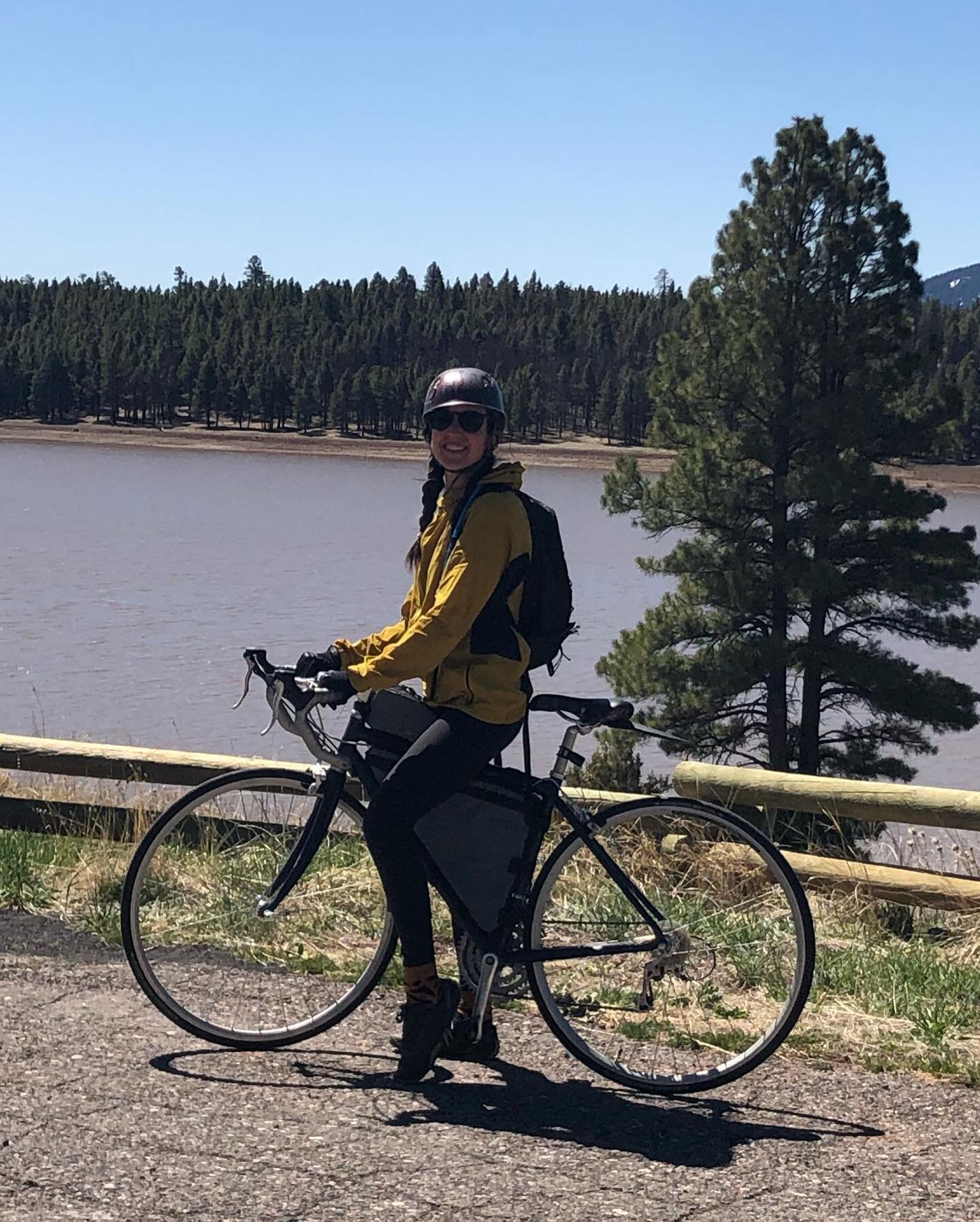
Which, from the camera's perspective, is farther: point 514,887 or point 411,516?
point 411,516

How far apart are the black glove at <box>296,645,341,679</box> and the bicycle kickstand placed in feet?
2.70

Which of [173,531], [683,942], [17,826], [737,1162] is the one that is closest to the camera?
[737,1162]

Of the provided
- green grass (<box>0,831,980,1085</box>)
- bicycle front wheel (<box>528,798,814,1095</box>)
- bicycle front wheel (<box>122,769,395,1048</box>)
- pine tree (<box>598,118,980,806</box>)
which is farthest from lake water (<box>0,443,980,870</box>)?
bicycle front wheel (<box>528,798,814,1095</box>)

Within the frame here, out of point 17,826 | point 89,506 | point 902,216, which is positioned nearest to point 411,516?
point 89,506

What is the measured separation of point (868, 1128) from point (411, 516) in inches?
2463

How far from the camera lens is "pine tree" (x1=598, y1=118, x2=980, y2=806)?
26.7 meters

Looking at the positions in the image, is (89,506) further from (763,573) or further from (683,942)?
(683,942)

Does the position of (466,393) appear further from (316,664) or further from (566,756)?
(566,756)

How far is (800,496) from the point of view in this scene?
26984 millimetres

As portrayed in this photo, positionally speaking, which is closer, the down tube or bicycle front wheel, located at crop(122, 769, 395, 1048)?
the down tube

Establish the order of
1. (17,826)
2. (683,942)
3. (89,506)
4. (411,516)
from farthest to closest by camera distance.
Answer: (411,516), (89,506), (17,826), (683,942)

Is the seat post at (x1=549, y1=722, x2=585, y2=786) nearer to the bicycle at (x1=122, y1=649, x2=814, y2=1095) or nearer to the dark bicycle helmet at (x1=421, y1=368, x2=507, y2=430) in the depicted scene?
the bicycle at (x1=122, y1=649, x2=814, y2=1095)

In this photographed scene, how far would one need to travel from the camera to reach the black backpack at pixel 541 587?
390 cm

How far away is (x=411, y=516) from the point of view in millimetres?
65812
